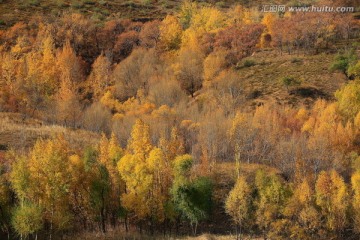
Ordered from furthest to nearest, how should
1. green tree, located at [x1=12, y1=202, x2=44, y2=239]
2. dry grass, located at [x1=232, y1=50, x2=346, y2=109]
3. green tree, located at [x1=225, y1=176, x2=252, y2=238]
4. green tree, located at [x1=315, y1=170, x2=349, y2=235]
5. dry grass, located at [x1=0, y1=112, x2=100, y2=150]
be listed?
1. dry grass, located at [x1=232, y1=50, x2=346, y2=109]
2. dry grass, located at [x1=0, y1=112, x2=100, y2=150]
3. green tree, located at [x1=315, y1=170, x2=349, y2=235]
4. green tree, located at [x1=225, y1=176, x2=252, y2=238]
5. green tree, located at [x1=12, y1=202, x2=44, y2=239]

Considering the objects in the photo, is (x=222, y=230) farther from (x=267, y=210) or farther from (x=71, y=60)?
(x=71, y=60)

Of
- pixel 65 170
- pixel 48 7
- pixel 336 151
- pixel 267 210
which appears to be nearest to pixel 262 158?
pixel 336 151

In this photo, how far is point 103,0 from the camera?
170625 millimetres

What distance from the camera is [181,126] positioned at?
254 feet

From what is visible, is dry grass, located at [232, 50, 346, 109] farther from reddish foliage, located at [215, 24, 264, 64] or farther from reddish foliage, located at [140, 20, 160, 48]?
reddish foliage, located at [140, 20, 160, 48]

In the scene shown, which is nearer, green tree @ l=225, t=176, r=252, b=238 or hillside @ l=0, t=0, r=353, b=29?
green tree @ l=225, t=176, r=252, b=238

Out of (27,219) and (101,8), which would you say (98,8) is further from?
(27,219)

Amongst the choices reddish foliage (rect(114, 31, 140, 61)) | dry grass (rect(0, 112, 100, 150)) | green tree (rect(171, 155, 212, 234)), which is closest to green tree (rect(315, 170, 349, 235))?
green tree (rect(171, 155, 212, 234))

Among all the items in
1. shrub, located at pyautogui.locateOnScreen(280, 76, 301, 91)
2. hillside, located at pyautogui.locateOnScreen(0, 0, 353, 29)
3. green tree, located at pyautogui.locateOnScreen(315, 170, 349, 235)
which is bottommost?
green tree, located at pyautogui.locateOnScreen(315, 170, 349, 235)

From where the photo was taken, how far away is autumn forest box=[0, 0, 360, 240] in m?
51.8

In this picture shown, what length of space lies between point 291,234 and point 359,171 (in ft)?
46.9

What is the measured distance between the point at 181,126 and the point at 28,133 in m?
Result: 25.9

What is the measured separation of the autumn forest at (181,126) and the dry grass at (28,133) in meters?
0.39

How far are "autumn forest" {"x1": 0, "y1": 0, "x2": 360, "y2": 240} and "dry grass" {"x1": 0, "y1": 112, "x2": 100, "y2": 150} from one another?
0.39m
